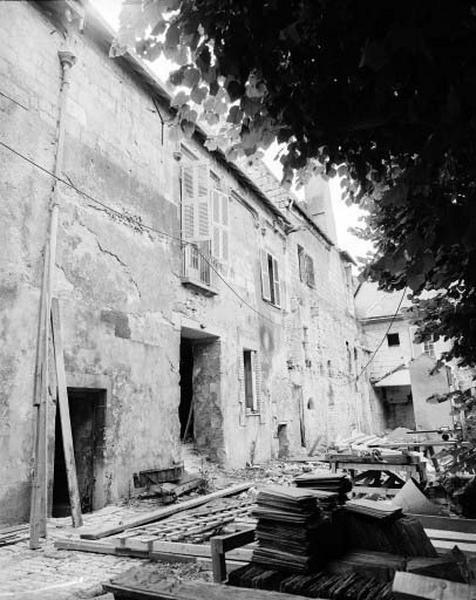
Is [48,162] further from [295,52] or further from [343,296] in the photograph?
[343,296]

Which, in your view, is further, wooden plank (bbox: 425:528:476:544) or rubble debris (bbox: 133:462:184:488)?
rubble debris (bbox: 133:462:184:488)

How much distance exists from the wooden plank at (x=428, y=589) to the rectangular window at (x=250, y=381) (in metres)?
8.75

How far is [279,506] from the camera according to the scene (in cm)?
289

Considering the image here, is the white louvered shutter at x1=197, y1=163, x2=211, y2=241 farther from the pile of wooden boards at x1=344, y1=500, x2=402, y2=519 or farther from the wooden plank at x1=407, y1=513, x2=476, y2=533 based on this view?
the pile of wooden boards at x1=344, y1=500, x2=402, y2=519

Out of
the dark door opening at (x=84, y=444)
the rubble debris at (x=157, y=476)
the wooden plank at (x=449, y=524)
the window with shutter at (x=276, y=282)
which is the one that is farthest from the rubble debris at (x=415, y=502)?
the window with shutter at (x=276, y=282)

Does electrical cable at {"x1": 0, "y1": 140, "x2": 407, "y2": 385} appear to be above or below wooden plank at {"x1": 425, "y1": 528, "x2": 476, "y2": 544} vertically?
above

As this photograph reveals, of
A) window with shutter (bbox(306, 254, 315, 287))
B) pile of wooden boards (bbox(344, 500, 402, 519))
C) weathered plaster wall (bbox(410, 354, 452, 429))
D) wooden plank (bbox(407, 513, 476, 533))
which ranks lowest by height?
wooden plank (bbox(407, 513, 476, 533))

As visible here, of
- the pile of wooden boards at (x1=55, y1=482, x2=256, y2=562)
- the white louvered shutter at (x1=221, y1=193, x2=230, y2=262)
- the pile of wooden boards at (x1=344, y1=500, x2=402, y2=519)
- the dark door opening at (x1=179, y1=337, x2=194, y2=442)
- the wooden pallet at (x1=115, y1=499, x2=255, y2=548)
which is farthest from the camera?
the dark door opening at (x1=179, y1=337, x2=194, y2=442)

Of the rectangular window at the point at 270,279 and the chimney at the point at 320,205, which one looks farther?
the chimney at the point at 320,205

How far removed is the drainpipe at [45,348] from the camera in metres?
4.76

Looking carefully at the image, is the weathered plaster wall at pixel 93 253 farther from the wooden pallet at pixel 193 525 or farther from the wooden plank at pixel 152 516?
the wooden pallet at pixel 193 525

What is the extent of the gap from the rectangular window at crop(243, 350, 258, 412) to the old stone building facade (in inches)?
1.3

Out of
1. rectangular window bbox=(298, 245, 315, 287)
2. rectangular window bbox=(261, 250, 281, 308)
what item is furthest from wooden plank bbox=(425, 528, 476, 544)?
rectangular window bbox=(298, 245, 315, 287)

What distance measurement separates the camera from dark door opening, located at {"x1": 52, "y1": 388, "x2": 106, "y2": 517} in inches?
253
